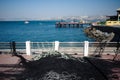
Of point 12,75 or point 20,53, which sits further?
point 20,53

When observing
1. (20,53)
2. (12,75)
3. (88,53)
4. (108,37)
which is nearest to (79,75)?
(12,75)

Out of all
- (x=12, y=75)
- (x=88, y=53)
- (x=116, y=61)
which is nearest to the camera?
(x=12, y=75)

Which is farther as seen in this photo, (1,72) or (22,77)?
(1,72)

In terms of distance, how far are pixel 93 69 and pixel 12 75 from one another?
404 centimetres

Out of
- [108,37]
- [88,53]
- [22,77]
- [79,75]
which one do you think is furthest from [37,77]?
[108,37]

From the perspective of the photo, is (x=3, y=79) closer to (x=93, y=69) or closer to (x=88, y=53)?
(x=93, y=69)

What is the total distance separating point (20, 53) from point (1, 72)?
4870 millimetres

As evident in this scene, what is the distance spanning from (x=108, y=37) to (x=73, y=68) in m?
24.4

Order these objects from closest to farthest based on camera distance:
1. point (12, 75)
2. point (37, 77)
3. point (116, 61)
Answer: point (37, 77) < point (12, 75) < point (116, 61)

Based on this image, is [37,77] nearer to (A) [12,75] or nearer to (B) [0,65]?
→ (A) [12,75]

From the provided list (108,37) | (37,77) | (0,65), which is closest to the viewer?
(37,77)

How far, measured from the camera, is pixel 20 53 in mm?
13070

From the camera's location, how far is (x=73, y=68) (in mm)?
8367

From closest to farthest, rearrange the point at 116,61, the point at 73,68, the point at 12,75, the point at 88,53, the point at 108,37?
the point at 12,75 → the point at 73,68 → the point at 116,61 → the point at 88,53 → the point at 108,37
